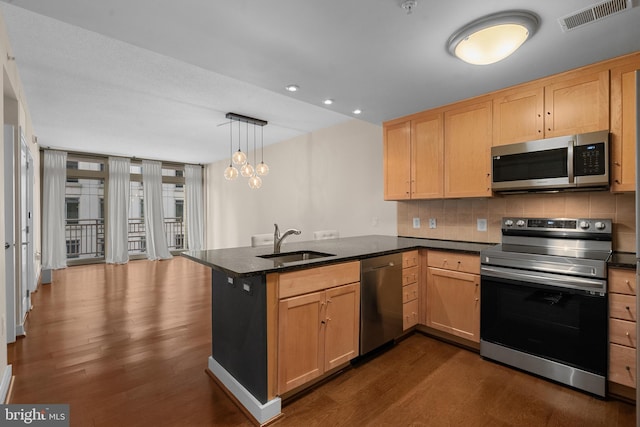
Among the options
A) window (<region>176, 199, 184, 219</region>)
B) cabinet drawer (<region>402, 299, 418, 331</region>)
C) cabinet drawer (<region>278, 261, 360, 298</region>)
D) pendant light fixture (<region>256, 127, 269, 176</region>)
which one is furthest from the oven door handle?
window (<region>176, 199, 184, 219</region>)

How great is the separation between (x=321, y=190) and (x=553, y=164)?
130 inches

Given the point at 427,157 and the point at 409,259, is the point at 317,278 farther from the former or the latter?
the point at 427,157

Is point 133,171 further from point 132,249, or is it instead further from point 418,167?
point 418,167

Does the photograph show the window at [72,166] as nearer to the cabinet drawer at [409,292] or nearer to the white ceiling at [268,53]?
the white ceiling at [268,53]

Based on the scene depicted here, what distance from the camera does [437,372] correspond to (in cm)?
240

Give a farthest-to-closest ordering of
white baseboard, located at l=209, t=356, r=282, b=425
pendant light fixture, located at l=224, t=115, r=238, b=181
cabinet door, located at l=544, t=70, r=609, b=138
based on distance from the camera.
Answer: pendant light fixture, located at l=224, t=115, r=238, b=181 → cabinet door, located at l=544, t=70, r=609, b=138 → white baseboard, located at l=209, t=356, r=282, b=425

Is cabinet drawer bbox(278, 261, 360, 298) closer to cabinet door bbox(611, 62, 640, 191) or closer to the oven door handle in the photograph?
the oven door handle

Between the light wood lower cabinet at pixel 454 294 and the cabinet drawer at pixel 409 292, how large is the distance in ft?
0.41

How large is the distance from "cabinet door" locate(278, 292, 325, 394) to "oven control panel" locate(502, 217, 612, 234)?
2040 mm

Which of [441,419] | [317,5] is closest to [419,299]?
[441,419]

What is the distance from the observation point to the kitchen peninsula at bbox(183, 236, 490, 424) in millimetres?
1856

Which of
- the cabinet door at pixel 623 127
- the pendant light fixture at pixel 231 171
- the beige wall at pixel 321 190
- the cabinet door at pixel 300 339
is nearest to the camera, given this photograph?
the cabinet door at pixel 300 339

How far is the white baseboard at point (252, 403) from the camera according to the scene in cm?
182

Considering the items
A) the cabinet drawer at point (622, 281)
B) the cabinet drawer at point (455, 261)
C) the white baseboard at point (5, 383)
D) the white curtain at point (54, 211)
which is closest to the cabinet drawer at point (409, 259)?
the cabinet drawer at point (455, 261)
